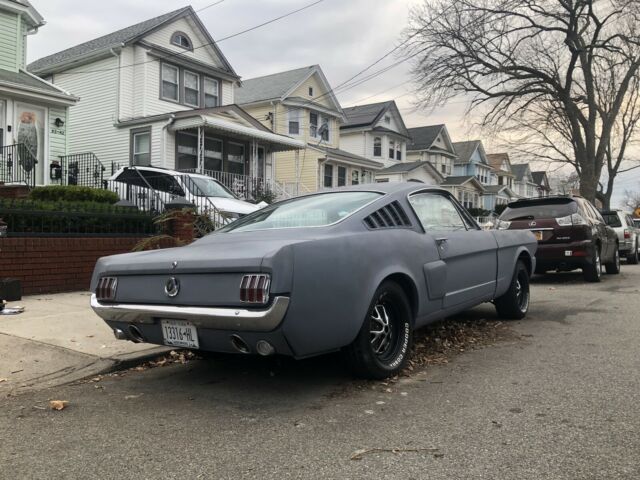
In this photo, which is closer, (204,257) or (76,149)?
(204,257)

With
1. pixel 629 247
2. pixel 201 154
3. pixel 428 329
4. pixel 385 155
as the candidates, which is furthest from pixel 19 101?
pixel 385 155

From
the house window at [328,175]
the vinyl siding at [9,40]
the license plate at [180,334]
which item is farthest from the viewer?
the house window at [328,175]

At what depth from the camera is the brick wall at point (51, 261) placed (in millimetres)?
8008

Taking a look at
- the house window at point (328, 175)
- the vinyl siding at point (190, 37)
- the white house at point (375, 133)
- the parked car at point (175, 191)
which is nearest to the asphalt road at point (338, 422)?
the parked car at point (175, 191)

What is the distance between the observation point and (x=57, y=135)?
1730cm

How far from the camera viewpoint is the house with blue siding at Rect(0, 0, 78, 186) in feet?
50.3

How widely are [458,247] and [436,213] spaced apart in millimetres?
412

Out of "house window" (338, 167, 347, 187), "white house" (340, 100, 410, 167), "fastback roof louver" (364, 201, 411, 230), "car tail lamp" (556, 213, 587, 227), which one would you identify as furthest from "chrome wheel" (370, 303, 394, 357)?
"white house" (340, 100, 410, 167)

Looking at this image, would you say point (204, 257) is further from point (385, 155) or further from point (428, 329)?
point (385, 155)

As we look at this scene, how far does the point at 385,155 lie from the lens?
38250 mm

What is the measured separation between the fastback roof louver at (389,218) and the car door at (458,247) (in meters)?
0.25

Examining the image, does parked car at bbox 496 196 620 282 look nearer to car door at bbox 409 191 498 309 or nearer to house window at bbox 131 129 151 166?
car door at bbox 409 191 498 309

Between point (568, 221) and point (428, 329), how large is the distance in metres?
5.48

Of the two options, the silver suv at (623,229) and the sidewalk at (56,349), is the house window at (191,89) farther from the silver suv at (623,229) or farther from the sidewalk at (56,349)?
the sidewalk at (56,349)
